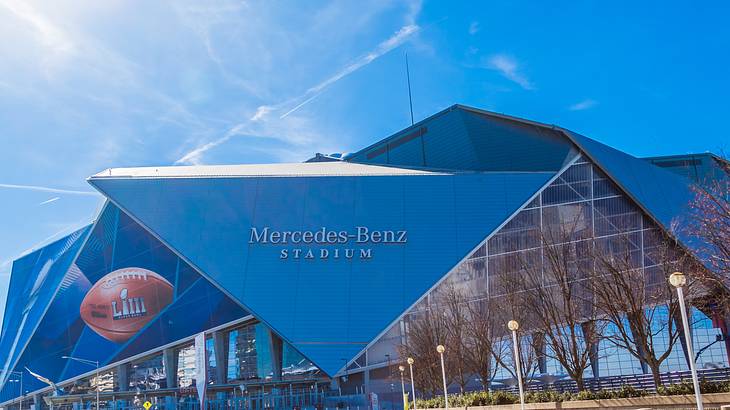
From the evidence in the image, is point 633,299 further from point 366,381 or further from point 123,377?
point 123,377

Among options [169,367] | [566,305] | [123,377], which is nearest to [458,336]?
[566,305]

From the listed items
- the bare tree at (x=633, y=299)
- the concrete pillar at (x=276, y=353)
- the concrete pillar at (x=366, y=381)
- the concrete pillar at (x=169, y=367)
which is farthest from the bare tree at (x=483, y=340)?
the concrete pillar at (x=169, y=367)

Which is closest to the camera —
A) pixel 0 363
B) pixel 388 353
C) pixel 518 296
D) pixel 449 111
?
pixel 518 296

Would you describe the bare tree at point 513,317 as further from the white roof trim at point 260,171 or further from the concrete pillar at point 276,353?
the concrete pillar at point 276,353

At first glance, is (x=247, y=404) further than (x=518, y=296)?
Yes

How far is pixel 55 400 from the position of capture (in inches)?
2655

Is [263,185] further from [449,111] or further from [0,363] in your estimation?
[0,363]

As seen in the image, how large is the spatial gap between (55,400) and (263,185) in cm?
3244

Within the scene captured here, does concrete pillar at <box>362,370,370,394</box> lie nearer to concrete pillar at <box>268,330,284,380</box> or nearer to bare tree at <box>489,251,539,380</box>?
concrete pillar at <box>268,330,284,380</box>

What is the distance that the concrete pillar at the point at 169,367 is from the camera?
6550cm

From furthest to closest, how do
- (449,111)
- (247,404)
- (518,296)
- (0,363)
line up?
(0,363), (449,111), (247,404), (518,296)

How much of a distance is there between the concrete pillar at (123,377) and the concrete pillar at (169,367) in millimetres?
4069

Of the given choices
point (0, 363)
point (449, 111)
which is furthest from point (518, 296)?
point (0, 363)

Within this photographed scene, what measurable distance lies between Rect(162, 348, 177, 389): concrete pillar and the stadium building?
160 mm
